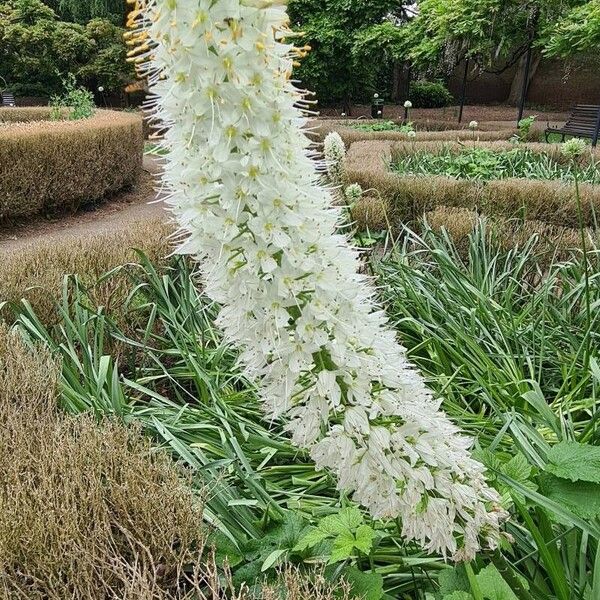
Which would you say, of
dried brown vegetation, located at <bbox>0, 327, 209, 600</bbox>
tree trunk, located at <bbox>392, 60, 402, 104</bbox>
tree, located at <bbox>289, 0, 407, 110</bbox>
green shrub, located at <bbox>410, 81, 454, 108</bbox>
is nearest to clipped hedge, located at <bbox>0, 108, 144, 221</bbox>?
dried brown vegetation, located at <bbox>0, 327, 209, 600</bbox>

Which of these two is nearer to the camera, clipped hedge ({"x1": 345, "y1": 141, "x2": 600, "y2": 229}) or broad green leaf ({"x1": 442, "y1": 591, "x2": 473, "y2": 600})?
broad green leaf ({"x1": 442, "y1": 591, "x2": 473, "y2": 600})

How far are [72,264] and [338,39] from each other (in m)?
23.9

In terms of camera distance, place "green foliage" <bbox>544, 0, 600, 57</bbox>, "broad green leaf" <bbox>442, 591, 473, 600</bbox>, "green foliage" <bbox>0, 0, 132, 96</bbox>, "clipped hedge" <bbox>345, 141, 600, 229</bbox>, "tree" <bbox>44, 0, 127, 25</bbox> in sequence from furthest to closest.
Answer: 1. "tree" <bbox>44, 0, 127, 25</bbox>
2. "green foliage" <bbox>0, 0, 132, 96</bbox>
3. "green foliage" <bbox>544, 0, 600, 57</bbox>
4. "clipped hedge" <bbox>345, 141, 600, 229</bbox>
5. "broad green leaf" <bbox>442, 591, 473, 600</bbox>

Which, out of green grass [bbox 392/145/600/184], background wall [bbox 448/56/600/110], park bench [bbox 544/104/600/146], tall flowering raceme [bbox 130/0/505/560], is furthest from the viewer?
background wall [bbox 448/56/600/110]

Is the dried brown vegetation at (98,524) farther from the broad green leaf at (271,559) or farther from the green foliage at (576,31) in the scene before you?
the green foliage at (576,31)

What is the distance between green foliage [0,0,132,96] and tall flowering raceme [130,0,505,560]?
2639cm

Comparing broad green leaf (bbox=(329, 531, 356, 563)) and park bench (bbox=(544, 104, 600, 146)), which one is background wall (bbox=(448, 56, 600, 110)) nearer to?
park bench (bbox=(544, 104, 600, 146))

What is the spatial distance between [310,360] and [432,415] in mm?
385

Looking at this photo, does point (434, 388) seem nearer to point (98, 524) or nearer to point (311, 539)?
point (311, 539)

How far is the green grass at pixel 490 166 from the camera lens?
306 inches

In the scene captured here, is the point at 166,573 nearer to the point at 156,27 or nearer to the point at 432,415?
the point at 432,415

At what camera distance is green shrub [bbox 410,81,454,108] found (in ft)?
99.0

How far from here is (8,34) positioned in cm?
2392

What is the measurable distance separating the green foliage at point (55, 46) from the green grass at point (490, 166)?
2013cm
